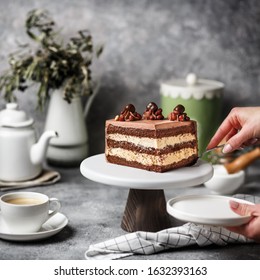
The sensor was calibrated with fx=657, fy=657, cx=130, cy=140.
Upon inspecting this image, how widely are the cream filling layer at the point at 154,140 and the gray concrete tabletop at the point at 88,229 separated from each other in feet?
0.86

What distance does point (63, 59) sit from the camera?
2514mm

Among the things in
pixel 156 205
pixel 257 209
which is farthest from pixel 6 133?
pixel 257 209

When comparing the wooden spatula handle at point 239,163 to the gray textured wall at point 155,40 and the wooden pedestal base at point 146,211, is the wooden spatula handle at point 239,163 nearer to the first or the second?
the gray textured wall at point 155,40

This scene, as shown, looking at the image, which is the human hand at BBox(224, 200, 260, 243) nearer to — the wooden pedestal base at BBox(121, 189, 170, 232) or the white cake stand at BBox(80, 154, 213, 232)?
the white cake stand at BBox(80, 154, 213, 232)

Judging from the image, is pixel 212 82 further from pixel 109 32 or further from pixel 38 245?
pixel 38 245

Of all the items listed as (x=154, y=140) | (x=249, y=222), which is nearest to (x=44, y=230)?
(x=154, y=140)

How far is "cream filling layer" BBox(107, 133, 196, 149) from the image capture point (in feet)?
6.16

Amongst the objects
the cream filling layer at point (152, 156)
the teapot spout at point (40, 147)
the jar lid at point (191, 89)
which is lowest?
the teapot spout at point (40, 147)

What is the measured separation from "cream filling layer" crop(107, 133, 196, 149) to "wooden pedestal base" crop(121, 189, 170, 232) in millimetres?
136

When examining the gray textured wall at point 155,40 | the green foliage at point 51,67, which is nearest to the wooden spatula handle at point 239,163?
the gray textured wall at point 155,40

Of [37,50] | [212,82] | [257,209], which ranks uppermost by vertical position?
[37,50]

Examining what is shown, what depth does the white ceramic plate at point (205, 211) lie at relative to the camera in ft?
5.42

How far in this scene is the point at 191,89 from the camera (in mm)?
2512
